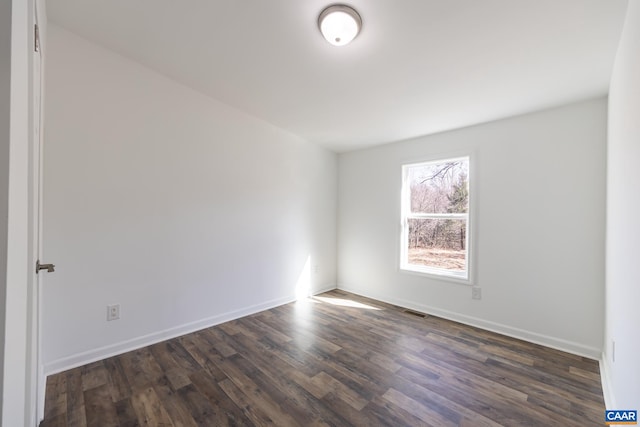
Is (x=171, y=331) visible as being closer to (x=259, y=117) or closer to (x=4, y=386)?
(x=4, y=386)

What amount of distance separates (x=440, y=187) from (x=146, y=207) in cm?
312

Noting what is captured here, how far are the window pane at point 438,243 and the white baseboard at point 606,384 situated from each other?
48.4 inches

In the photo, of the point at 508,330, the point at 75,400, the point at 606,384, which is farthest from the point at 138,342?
the point at 606,384

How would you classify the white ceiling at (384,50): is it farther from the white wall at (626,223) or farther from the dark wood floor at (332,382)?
the dark wood floor at (332,382)

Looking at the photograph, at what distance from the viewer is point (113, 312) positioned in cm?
222

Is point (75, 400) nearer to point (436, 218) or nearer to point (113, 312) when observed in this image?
point (113, 312)

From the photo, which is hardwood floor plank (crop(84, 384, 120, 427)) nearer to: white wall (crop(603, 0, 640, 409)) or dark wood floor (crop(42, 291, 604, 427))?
dark wood floor (crop(42, 291, 604, 427))

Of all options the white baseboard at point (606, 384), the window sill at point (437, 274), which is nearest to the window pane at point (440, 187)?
the window sill at point (437, 274)

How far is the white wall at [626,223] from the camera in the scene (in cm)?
116

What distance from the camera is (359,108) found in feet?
8.92

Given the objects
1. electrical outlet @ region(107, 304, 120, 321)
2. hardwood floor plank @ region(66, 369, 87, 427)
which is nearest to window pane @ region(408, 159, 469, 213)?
electrical outlet @ region(107, 304, 120, 321)

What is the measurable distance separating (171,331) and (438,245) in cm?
301

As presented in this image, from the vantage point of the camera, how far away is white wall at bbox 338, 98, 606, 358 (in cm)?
224

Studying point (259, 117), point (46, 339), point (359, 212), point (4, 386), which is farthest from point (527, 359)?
point (46, 339)
